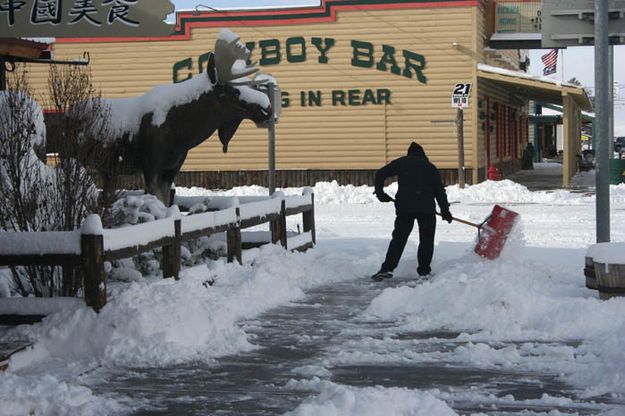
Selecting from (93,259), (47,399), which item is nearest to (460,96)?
(93,259)

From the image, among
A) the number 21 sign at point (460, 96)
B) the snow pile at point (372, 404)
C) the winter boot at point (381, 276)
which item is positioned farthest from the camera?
the number 21 sign at point (460, 96)

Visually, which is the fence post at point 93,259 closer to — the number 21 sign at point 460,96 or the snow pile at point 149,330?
the snow pile at point 149,330

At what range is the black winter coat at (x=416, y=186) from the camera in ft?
42.2

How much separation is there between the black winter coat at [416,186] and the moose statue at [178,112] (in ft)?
6.84

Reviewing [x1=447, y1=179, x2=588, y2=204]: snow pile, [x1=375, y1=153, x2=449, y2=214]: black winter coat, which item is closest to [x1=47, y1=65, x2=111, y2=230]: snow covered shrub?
[x1=375, y1=153, x2=449, y2=214]: black winter coat

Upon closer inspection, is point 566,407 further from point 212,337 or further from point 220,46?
point 220,46

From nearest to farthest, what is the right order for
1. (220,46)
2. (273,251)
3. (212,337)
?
(212,337) → (220,46) → (273,251)

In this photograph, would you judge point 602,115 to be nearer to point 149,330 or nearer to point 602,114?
point 602,114

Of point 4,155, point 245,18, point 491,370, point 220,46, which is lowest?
point 491,370

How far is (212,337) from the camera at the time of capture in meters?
8.34

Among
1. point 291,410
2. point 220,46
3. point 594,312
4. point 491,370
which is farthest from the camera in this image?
point 220,46

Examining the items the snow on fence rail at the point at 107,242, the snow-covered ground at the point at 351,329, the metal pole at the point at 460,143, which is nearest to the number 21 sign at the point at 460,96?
the metal pole at the point at 460,143

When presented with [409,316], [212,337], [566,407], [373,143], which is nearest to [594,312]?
[409,316]

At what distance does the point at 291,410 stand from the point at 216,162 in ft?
85.3
